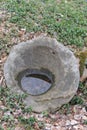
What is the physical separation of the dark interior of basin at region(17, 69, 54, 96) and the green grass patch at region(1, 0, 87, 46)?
149cm

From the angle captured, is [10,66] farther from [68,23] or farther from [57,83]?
[68,23]

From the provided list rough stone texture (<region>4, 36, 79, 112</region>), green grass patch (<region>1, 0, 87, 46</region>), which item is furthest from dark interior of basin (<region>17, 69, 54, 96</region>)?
green grass patch (<region>1, 0, 87, 46</region>)

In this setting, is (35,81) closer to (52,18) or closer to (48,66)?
(48,66)

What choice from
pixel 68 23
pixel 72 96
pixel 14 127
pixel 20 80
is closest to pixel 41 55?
pixel 20 80

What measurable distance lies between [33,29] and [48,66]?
165 cm

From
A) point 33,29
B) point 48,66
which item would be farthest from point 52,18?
point 48,66

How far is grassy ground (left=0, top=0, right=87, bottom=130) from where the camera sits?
6.39 metres

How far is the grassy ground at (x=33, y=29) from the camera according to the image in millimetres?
6395

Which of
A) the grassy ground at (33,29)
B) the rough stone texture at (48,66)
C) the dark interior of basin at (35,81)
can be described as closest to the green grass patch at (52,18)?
the grassy ground at (33,29)

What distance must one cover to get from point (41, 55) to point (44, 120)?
143 cm

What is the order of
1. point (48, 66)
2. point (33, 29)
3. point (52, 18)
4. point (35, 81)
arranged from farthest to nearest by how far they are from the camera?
point (52, 18) → point (33, 29) → point (48, 66) → point (35, 81)

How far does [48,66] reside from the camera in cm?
722

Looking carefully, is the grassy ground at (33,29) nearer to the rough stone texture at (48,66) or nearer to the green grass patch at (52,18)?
the green grass patch at (52,18)

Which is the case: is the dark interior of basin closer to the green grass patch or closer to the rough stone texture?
the rough stone texture
